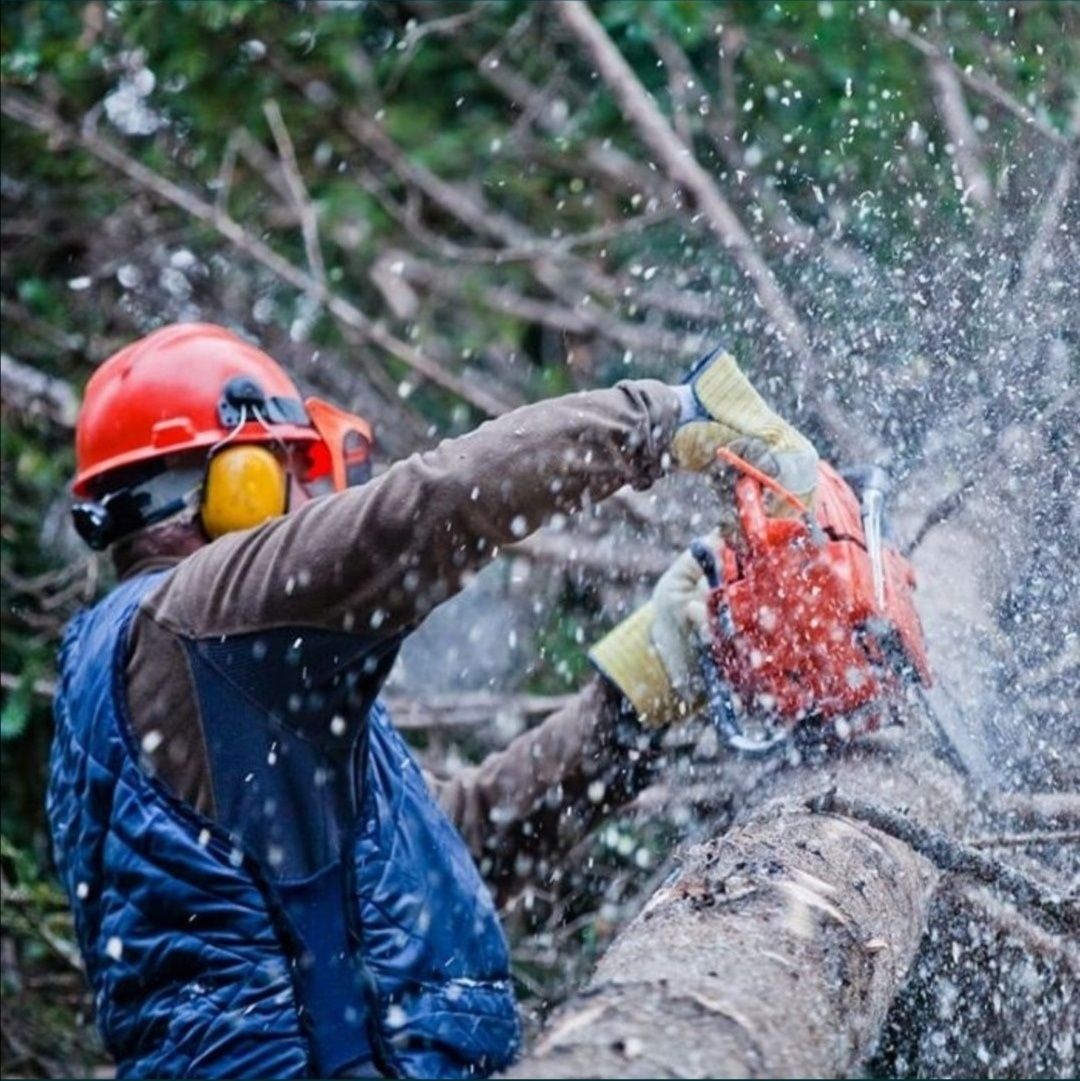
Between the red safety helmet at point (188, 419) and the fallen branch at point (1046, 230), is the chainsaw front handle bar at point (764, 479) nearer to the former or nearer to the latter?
the red safety helmet at point (188, 419)

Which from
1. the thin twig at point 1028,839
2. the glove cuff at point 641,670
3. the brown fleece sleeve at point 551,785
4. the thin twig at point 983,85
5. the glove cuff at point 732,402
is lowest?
the brown fleece sleeve at point 551,785

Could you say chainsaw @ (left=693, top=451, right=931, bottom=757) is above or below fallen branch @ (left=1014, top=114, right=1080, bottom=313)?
below

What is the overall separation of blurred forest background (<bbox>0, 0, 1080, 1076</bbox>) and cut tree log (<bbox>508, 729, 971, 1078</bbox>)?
1.12ft

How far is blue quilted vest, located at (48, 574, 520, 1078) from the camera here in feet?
9.05

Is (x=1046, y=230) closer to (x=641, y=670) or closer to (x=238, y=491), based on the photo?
(x=641, y=670)

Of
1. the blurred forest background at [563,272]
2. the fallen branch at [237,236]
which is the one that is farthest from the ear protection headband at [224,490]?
the fallen branch at [237,236]

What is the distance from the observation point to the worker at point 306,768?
267cm

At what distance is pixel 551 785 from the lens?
3445 mm

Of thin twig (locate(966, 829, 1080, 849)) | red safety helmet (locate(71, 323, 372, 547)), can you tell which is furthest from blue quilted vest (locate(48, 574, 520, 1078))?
thin twig (locate(966, 829, 1080, 849))

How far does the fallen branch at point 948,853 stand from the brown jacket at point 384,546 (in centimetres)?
62

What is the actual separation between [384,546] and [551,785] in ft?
3.25

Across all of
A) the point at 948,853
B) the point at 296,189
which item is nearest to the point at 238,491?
the point at 948,853

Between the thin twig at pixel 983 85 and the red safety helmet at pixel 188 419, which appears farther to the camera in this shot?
the thin twig at pixel 983 85

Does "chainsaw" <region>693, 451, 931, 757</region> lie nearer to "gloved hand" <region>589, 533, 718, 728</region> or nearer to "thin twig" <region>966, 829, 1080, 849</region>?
"gloved hand" <region>589, 533, 718, 728</region>
